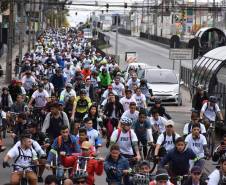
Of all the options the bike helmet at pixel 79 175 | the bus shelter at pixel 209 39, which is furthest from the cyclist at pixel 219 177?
the bus shelter at pixel 209 39

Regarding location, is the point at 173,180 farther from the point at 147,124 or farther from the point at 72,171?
the point at 147,124

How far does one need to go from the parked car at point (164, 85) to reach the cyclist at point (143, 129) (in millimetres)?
16530

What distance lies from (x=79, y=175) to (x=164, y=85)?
23.1m

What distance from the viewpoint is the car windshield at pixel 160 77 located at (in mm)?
35781

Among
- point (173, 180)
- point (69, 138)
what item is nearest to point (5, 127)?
point (69, 138)

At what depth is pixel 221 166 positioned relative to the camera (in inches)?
462

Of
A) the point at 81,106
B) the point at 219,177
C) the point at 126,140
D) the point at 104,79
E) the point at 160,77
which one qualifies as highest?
the point at 219,177

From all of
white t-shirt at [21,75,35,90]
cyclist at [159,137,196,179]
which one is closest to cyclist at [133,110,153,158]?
cyclist at [159,137,196,179]

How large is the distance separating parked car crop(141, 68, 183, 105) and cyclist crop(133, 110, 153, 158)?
1653 centimetres

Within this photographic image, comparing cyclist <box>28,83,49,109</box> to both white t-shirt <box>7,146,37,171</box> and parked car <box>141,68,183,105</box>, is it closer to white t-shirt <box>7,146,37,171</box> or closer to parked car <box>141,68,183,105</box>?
white t-shirt <box>7,146,37,171</box>

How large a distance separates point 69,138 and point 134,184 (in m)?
2.33

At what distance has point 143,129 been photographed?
57.6ft

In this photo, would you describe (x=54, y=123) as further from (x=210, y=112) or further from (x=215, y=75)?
(x=215, y=75)

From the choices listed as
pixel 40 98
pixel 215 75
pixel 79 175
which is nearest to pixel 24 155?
pixel 79 175
